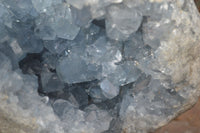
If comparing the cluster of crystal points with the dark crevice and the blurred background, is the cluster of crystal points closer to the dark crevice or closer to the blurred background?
the dark crevice

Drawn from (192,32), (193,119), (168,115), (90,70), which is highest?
(192,32)

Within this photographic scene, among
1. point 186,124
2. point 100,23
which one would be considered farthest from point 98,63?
point 186,124

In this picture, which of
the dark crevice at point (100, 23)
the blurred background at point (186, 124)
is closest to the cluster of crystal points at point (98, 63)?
the dark crevice at point (100, 23)

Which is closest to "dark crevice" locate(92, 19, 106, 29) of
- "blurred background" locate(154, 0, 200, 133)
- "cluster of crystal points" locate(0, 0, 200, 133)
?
"cluster of crystal points" locate(0, 0, 200, 133)

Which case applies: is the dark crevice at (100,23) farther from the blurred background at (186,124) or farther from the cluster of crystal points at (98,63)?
the blurred background at (186,124)

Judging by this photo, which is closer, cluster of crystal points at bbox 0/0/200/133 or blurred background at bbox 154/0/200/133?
cluster of crystal points at bbox 0/0/200/133

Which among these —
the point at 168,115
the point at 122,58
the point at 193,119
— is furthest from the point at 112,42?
the point at 193,119

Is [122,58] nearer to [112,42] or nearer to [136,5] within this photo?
[112,42]

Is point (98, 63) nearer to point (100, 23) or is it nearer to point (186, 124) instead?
point (100, 23)

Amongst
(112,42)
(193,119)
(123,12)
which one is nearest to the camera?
(123,12)
